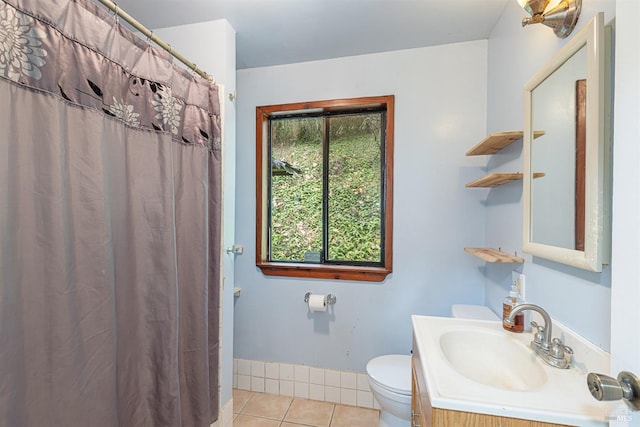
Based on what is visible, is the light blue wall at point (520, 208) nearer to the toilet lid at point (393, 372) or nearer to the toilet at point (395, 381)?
the toilet at point (395, 381)

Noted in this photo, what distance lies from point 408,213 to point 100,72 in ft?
5.55

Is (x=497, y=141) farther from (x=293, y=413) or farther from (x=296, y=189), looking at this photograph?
(x=293, y=413)

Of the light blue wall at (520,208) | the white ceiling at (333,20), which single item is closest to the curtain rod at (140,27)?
the white ceiling at (333,20)

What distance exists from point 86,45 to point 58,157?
381 millimetres

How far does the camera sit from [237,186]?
7.20 feet

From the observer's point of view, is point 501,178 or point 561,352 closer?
point 561,352

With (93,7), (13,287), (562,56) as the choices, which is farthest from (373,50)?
(13,287)

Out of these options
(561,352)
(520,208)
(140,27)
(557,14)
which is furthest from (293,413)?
(557,14)

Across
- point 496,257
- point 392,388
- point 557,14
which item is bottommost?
point 392,388

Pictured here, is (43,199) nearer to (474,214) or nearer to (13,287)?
(13,287)

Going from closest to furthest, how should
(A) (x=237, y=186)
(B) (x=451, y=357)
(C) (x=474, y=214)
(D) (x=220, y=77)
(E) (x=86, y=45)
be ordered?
(E) (x=86, y=45), (B) (x=451, y=357), (D) (x=220, y=77), (C) (x=474, y=214), (A) (x=237, y=186)

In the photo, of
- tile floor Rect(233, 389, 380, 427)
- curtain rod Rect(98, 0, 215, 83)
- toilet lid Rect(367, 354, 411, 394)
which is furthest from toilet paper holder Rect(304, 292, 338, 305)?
curtain rod Rect(98, 0, 215, 83)

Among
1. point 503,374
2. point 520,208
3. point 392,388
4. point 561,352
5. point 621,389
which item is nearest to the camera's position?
point 621,389

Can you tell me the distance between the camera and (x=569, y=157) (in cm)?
97
